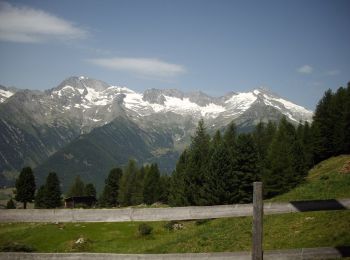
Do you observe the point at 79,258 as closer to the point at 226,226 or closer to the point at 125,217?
the point at 125,217

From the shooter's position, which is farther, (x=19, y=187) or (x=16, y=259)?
(x=19, y=187)

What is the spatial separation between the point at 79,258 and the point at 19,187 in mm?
139052

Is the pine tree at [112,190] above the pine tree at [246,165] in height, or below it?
below

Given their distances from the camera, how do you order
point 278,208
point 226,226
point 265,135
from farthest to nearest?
point 265,135, point 226,226, point 278,208

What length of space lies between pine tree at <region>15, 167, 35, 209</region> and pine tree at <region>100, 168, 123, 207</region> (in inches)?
1219

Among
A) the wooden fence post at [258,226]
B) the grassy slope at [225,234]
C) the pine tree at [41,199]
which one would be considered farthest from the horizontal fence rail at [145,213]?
the pine tree at [41,199]

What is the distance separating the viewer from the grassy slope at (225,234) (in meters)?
23.2

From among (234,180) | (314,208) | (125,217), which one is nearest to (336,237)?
(314,208)

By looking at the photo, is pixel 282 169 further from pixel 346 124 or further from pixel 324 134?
pixel 324 134

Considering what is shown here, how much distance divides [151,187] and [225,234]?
10366cm

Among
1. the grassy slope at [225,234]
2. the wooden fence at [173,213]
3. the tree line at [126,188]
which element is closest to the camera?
the wooden fence at [173,213]

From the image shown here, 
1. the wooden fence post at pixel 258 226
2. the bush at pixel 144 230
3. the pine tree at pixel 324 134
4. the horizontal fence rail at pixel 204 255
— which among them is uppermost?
the pine tree at pixel 324 134

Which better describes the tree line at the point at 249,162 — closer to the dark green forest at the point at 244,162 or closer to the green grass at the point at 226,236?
the dark green forest at the point at 244,162

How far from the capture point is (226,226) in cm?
3638
